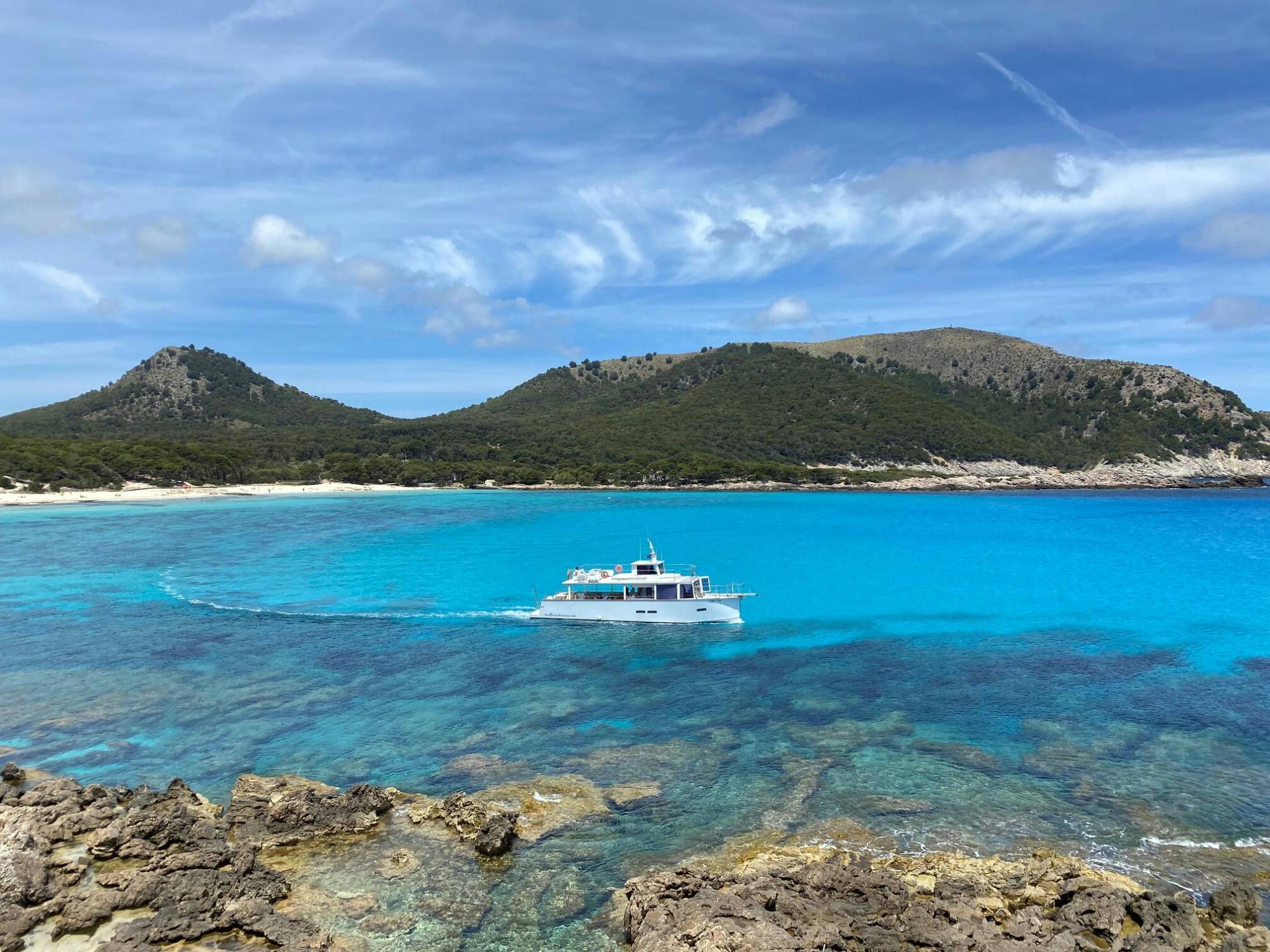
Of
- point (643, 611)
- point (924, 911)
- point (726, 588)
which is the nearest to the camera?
point (924, 911)

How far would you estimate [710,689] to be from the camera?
971 inches

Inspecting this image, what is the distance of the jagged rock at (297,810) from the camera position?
1459 centimetres

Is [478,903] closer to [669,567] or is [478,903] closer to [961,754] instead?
[961,754]

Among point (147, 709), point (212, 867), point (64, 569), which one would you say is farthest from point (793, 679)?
point (64, 569)

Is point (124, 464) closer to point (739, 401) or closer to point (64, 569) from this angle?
point (64, 569)

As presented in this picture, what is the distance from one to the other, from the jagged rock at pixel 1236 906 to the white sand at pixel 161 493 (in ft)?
365

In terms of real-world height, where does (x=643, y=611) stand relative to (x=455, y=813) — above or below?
above

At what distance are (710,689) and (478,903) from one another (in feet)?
42.8

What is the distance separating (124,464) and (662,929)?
126 metres

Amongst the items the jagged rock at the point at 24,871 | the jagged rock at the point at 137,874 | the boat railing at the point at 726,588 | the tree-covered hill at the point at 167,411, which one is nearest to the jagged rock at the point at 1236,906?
the jagged rock at the point at 137,874

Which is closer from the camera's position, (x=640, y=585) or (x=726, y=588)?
(x=640, y=585)

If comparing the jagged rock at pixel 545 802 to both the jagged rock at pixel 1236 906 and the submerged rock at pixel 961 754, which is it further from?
the jagged rock at pixel 1236 906

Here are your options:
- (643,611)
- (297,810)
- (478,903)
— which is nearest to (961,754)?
(478,903)

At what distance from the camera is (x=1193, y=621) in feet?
115
